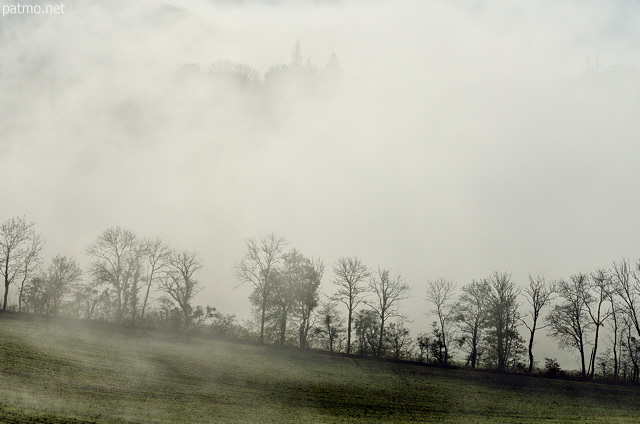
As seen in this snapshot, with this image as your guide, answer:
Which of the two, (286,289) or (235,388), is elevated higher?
(286,289)

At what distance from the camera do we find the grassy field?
2639 cm

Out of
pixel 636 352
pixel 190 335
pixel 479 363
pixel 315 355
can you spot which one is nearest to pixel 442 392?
pixel 315 355

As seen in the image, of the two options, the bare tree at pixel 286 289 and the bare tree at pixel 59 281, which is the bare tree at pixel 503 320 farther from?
the bare tree at pixel 59 281

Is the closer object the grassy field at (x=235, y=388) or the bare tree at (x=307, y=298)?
the grassy field at (x=235, y=388)

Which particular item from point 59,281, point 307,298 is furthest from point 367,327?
point 59,281

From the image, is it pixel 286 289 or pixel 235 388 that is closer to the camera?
pixel 235 388

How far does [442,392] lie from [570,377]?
24.2 metres

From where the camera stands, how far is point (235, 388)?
117 feet

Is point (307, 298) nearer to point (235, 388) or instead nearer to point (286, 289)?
point (286, 289)

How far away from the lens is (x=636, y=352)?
60469 mm

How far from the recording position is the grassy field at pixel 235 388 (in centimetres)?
2639

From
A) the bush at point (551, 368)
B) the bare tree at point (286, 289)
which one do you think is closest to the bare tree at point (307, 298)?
the bare tree at point (286, 289)

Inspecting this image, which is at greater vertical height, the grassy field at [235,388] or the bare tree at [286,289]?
the bare tree at [286,289]

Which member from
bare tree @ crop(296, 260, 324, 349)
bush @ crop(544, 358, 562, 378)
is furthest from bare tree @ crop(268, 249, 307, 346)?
bush @ crop(544, 358, 562, 378)
